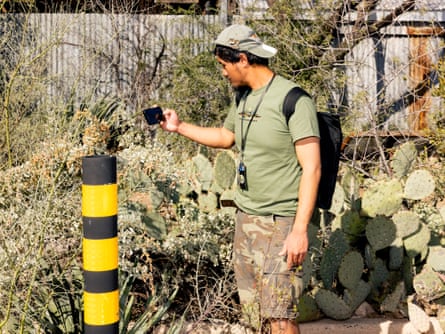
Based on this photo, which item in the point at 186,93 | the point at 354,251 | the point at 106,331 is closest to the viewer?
the point at 106,331

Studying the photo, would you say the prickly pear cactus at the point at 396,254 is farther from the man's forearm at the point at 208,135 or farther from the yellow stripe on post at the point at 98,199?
the yellow stripe on post at the point at 98,199

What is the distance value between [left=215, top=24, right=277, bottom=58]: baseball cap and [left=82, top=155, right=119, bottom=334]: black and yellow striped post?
34.6 inches

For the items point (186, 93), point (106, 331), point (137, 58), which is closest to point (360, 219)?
point (106, 331)

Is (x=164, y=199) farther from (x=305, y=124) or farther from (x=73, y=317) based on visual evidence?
(x=305, y=124)

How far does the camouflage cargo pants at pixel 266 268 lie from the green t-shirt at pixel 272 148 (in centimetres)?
6

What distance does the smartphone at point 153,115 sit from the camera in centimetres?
390

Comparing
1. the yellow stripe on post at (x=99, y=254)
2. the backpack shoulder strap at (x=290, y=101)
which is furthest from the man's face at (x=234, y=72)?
the yellow stripe on post at (x=99, y=254)

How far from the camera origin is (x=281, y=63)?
30.3 feet

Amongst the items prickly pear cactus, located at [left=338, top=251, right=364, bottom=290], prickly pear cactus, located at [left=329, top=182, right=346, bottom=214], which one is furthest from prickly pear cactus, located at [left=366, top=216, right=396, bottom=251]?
prickly pear cactus, located at [left=329, top=182, right=346, bottom=214]

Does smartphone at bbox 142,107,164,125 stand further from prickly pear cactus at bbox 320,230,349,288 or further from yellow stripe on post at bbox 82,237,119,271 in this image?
prickly pear cactus at bbox 320,230,349,288

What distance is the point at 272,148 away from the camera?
3.60 meters

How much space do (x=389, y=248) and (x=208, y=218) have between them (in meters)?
1.13

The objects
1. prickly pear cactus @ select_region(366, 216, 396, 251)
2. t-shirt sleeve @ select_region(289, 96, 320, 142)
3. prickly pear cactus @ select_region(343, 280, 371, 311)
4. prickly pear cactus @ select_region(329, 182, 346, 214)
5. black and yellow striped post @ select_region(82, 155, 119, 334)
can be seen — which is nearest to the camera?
black and yellow striped post @ select_region(82, 155, 119, 334)

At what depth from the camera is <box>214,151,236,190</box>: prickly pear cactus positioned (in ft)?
17.8
